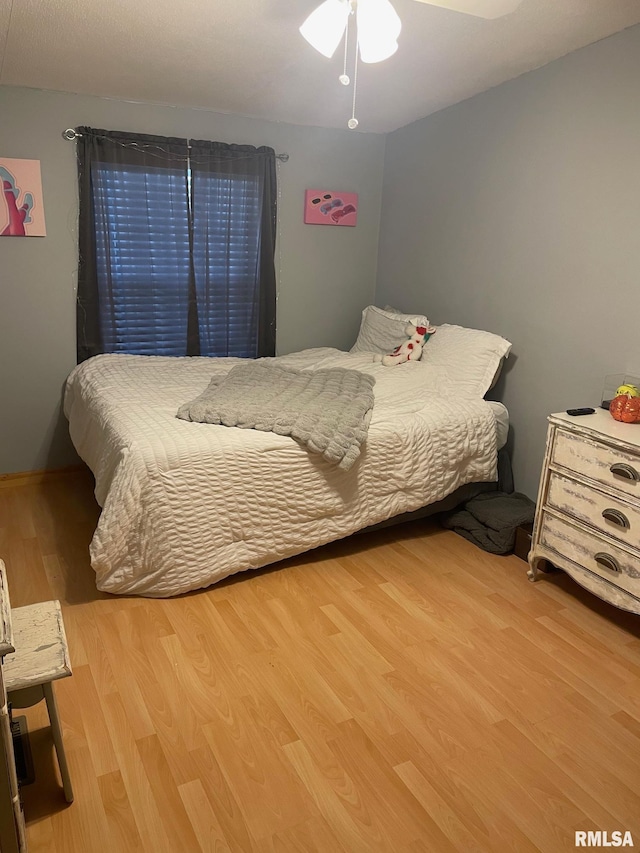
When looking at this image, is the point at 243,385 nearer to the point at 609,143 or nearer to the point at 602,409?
the point at 602,409

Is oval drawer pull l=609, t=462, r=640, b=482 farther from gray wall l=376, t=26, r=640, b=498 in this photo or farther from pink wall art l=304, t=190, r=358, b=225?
pink wall art l=304, t=190, r=358, b=225

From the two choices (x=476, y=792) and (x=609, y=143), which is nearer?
(x=476, y=792)

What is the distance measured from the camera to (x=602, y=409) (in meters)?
2.54

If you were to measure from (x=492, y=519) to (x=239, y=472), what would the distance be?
4.30ft

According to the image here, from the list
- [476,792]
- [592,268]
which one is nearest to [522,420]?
[592,268]

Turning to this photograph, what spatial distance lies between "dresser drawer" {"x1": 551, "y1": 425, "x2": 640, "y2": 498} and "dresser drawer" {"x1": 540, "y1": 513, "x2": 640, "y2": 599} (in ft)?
0.77

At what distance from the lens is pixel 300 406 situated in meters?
2.63

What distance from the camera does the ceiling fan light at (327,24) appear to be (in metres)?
1.85

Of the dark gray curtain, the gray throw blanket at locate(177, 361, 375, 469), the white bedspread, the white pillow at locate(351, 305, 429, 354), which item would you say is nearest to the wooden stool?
the white bedspread

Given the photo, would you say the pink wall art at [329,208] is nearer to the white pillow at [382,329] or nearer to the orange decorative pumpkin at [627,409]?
the white pillow at [382,329]

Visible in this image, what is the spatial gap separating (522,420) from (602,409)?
0.61 meters

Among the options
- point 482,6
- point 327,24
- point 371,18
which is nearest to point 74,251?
point 327,24

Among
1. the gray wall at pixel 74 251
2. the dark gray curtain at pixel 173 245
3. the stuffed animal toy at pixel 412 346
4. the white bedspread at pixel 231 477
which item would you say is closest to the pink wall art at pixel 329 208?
the gray wall at pixel 74 251

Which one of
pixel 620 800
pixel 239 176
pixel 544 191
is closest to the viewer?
pixel 620 800
